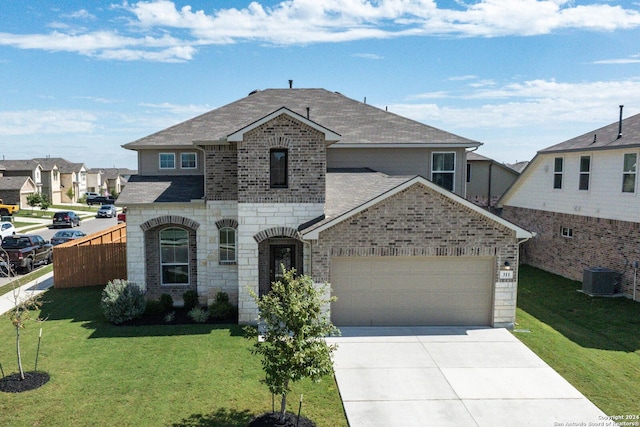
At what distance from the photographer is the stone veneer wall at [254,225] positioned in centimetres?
1403

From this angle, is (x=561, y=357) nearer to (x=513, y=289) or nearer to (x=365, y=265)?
(x=513, y=289)

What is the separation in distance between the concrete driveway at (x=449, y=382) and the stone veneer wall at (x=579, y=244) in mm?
7361

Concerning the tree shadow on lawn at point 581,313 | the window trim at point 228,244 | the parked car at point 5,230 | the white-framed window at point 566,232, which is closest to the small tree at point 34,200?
the parked car at point 5,230

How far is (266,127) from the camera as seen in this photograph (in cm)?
1372

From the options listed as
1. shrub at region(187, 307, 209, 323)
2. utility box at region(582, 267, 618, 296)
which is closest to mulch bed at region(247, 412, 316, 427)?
shrub at region(187, 307, 209, 323)

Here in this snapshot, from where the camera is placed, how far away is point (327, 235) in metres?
13.3

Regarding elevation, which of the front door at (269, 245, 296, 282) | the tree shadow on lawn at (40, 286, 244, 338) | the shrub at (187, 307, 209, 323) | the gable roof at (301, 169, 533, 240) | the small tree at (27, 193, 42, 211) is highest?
the gable roof at (301, 169, 533, 240)

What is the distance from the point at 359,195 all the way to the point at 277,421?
7847 millimetres

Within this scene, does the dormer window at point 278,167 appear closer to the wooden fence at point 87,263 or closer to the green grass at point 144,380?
the green grass at point 144,380

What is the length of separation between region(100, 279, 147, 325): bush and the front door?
14.1ft

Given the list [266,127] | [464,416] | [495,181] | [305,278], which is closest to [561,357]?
[464,416]

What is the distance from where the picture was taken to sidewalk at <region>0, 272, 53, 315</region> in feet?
52.7

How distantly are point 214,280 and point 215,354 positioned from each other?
4.17 meters

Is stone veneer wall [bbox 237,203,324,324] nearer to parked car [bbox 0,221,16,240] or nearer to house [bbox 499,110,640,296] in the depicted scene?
house [bbox 499,110,640,296]
